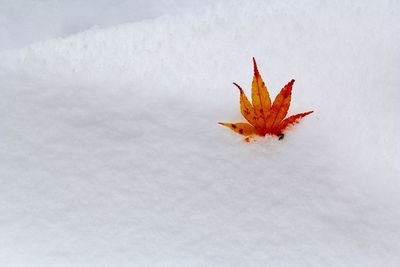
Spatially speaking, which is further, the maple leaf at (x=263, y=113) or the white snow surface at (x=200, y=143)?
the maple leaf at (x=263, y=113)

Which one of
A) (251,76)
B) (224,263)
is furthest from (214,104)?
(224,263)

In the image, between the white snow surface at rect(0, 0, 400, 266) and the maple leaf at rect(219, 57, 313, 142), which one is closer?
the white snow surface at rect(0, 0, 400, 266)

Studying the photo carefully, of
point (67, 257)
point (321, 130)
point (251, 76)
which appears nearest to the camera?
point (67, 257)

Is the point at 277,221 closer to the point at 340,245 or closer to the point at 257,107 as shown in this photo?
the point at 340,245
